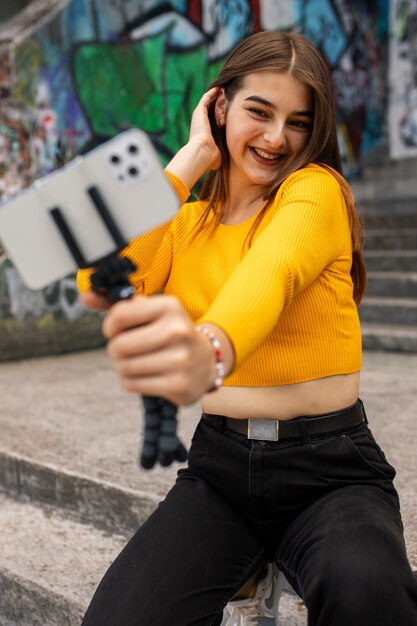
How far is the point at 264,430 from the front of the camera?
6.40 ft

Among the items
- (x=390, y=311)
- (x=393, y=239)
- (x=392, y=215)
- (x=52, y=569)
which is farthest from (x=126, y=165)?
(x=392, y=215)

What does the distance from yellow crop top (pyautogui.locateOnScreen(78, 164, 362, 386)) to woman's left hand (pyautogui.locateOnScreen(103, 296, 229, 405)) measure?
0.54 ft

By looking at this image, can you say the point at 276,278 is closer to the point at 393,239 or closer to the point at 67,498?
the point at 67,498

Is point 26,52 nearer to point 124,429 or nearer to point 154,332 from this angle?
point 124,429

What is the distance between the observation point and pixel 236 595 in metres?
2.11

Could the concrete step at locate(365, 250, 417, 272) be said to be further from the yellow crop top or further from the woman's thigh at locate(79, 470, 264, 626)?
the woman's thigh at locate(79, 470, 264, 626)

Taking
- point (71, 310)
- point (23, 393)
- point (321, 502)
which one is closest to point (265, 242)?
point (321, 502)

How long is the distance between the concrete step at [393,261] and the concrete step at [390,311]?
16.2 inches

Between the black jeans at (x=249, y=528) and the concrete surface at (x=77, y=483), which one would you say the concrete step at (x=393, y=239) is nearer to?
the concrete surface at (x=77, y=483)

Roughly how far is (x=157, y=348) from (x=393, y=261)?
5514 millimetres

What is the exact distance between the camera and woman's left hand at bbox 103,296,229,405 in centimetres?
124

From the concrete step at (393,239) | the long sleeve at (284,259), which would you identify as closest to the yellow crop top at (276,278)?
the long sleeve at (284,259)

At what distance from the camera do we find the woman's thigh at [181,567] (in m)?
1.85

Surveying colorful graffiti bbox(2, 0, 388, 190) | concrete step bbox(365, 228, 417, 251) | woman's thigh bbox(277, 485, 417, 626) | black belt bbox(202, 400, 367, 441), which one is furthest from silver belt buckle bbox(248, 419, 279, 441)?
concrete step bbox(365, 228, 417, 251)
